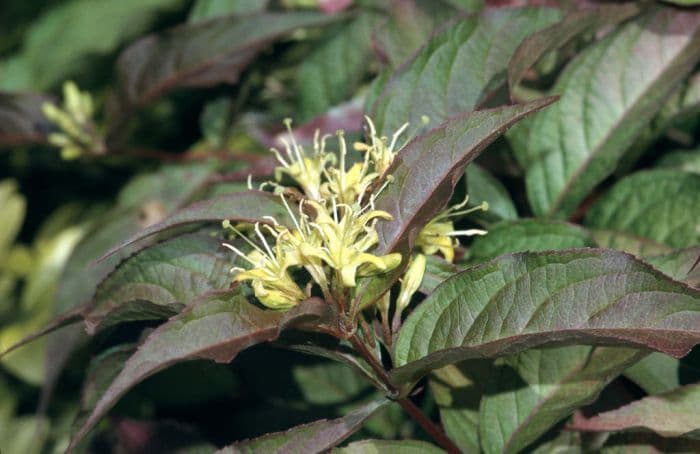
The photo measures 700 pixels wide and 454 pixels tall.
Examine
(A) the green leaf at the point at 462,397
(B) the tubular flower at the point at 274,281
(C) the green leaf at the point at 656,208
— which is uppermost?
(B) the tubular flower at the point at 274,281

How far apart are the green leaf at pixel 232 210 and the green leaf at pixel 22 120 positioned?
819 mm

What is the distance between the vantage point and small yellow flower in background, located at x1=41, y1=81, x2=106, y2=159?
1431mm

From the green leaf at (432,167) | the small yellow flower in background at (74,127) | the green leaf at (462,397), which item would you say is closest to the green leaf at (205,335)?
the green leaf at (432,167)

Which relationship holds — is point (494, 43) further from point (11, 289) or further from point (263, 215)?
point (11, 289)

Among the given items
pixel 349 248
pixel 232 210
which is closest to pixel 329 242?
pixel 349 248

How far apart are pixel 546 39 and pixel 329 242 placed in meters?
0.38

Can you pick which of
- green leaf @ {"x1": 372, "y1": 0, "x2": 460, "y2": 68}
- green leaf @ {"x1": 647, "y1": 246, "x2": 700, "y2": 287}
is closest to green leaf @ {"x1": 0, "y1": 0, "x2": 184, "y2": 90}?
green leaf @ {"x1": 372, "y1": 0, "x2": 460, "y2": 68}

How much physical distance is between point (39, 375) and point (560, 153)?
0.97 m

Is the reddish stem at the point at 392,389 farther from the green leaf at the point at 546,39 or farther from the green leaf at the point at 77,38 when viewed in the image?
the green leaf at the point at 77,38

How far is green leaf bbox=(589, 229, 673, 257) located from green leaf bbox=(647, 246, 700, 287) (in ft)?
Answer: 0.31

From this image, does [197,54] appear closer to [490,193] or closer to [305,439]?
[490,193]

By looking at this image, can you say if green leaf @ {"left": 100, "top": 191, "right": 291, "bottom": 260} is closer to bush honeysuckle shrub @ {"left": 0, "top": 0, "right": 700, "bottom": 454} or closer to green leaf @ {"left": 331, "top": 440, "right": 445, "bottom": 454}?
bush honeysuckle shrub @ {"left": 0, "top": 0, "right": 700, "bottom": 454}

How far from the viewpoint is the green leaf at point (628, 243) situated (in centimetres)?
94

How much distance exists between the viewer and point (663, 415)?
2.63 ft
